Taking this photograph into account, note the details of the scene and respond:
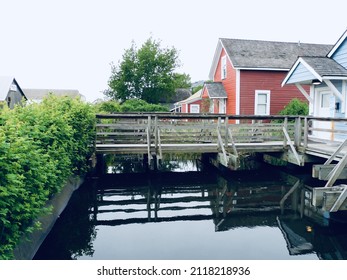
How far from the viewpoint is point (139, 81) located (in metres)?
41.5

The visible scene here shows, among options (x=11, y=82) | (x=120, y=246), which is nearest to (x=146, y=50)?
(x=11, y=82)

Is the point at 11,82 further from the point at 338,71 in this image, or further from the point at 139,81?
the point at 338,71

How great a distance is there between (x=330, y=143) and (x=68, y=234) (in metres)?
8.55

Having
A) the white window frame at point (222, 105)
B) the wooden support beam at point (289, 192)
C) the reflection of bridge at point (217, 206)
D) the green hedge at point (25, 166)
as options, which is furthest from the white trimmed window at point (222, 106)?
the green hedge at point (25, 166)

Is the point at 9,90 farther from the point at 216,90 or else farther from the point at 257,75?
the point at 257,75

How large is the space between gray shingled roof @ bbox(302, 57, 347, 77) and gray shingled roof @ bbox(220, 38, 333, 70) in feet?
25.5

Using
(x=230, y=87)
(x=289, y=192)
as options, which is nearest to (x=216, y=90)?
(x=230, y=87)

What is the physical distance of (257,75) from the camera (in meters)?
20.7

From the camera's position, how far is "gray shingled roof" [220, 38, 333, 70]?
20656mm

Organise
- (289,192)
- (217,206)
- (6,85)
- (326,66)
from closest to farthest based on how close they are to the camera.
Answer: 1. (217,206)
2. (289,192)
3. (326,66)
4. (6,85)

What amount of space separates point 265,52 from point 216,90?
4112mm

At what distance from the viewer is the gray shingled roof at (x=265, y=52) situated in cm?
2066

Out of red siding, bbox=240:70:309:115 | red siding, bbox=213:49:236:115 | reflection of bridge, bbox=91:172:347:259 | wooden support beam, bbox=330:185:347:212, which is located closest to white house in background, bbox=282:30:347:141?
reflection of bridge, bbox=91:172:347:259

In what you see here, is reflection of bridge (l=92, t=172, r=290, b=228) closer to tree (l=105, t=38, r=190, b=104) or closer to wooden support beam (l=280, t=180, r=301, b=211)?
wooden support beam (l=280, t=180, r=301, b=211)
